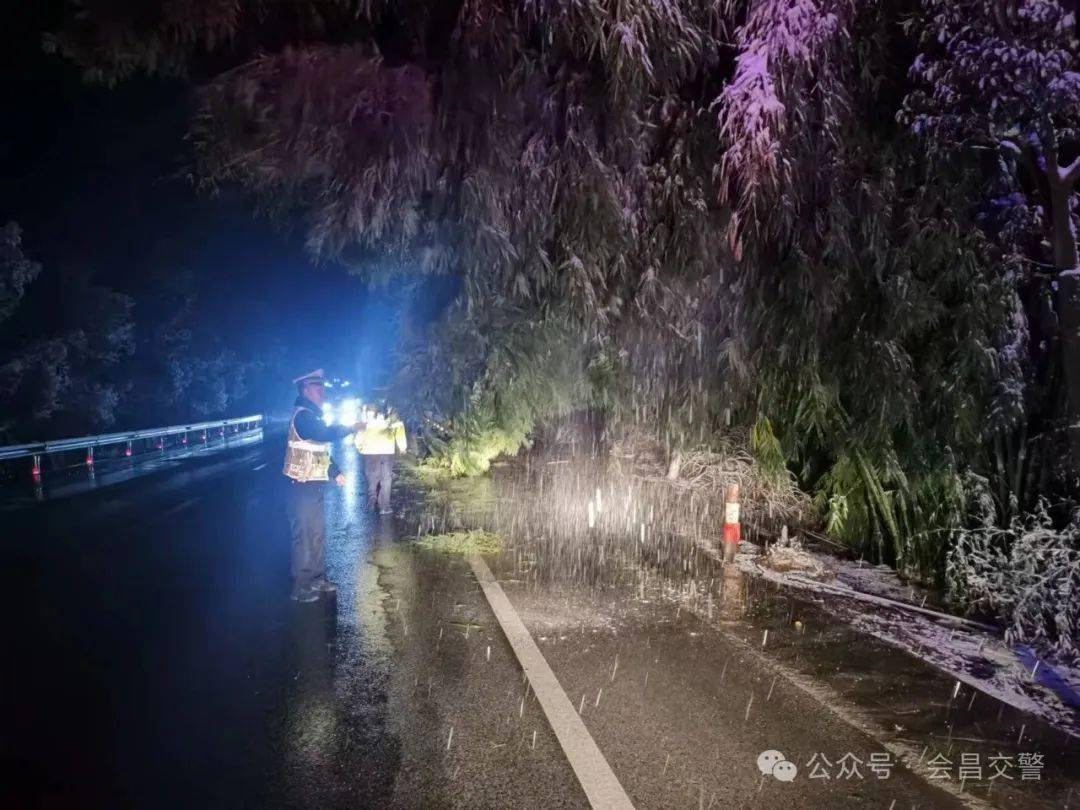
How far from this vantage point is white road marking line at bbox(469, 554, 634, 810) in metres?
3.85

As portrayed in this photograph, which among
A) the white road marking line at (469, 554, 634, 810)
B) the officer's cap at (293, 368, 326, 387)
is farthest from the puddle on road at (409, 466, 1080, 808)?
the officer's cap at (293, 368, 326, 387)

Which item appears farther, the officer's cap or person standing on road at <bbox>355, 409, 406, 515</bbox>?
person standing on road at <bbox>355, 409, 406, 515</bbox>

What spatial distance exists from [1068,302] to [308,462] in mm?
7028

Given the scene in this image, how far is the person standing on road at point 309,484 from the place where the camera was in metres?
7.24

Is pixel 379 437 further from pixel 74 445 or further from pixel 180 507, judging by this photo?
pixel 74 445

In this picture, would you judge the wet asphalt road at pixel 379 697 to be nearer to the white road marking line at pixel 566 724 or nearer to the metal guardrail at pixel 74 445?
the white road marking line at pixel 566 724

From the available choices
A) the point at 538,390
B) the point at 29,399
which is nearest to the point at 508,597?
the point at 538,390

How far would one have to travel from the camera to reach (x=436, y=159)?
772cm

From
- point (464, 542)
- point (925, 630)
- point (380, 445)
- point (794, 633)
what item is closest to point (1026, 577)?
point (925, 630)

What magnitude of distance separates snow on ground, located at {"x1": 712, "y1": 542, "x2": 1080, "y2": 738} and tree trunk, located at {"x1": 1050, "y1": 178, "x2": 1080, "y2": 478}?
1940 mm

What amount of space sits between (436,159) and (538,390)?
686 centimetres

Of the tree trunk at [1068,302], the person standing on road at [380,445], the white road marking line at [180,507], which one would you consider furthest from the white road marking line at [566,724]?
the person standing on road at [380,445]

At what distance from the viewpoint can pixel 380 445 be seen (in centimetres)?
1802

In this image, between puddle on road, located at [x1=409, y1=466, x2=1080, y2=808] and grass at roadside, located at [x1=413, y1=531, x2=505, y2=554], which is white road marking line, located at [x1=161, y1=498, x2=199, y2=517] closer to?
puddle on road, located at [x1=409, y1=466, x2=1080, y2=808]
